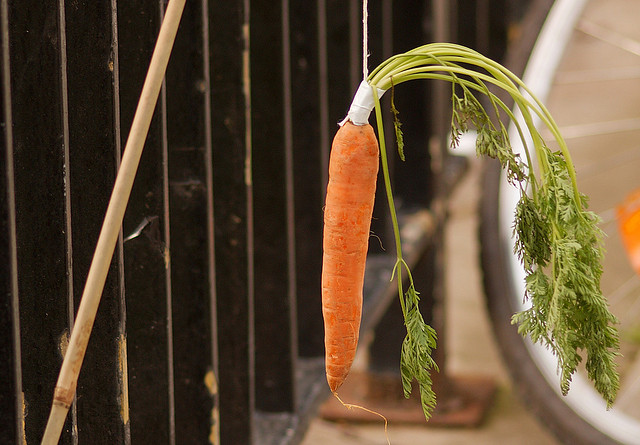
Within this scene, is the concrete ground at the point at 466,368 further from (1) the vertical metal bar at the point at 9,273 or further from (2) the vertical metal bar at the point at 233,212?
(1) the vertical metal bar at the point at 9,273

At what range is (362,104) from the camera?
664 mm

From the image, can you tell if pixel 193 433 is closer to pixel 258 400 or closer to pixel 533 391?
pixel 258 400

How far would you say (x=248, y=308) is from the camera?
1076 millimetres

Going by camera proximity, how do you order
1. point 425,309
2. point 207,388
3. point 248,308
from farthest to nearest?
point 425,309 < point 248,308 < point 207,388

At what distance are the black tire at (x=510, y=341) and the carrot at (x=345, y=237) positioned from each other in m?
1.30

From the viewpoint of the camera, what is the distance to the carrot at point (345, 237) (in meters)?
0.72

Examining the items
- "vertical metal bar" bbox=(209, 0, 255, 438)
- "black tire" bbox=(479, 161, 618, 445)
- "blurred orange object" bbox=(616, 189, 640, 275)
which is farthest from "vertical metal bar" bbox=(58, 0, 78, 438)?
"black tire" bbox=(479, 161, 618, 445)

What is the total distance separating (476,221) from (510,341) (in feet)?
3.68

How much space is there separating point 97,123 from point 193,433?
387 mm

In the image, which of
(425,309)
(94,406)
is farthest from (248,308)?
(425,309)

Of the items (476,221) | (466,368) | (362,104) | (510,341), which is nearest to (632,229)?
(510,341)

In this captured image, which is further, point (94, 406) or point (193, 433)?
point (193, 433)

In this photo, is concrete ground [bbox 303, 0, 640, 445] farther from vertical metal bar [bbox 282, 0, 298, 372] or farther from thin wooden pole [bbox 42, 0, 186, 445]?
thin wooden pole [bbox 42, 0, 186, 445]

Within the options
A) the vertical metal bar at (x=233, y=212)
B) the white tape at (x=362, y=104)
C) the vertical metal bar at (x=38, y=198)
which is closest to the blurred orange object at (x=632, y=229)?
the vertical metal bar at (x=233, y=212)
